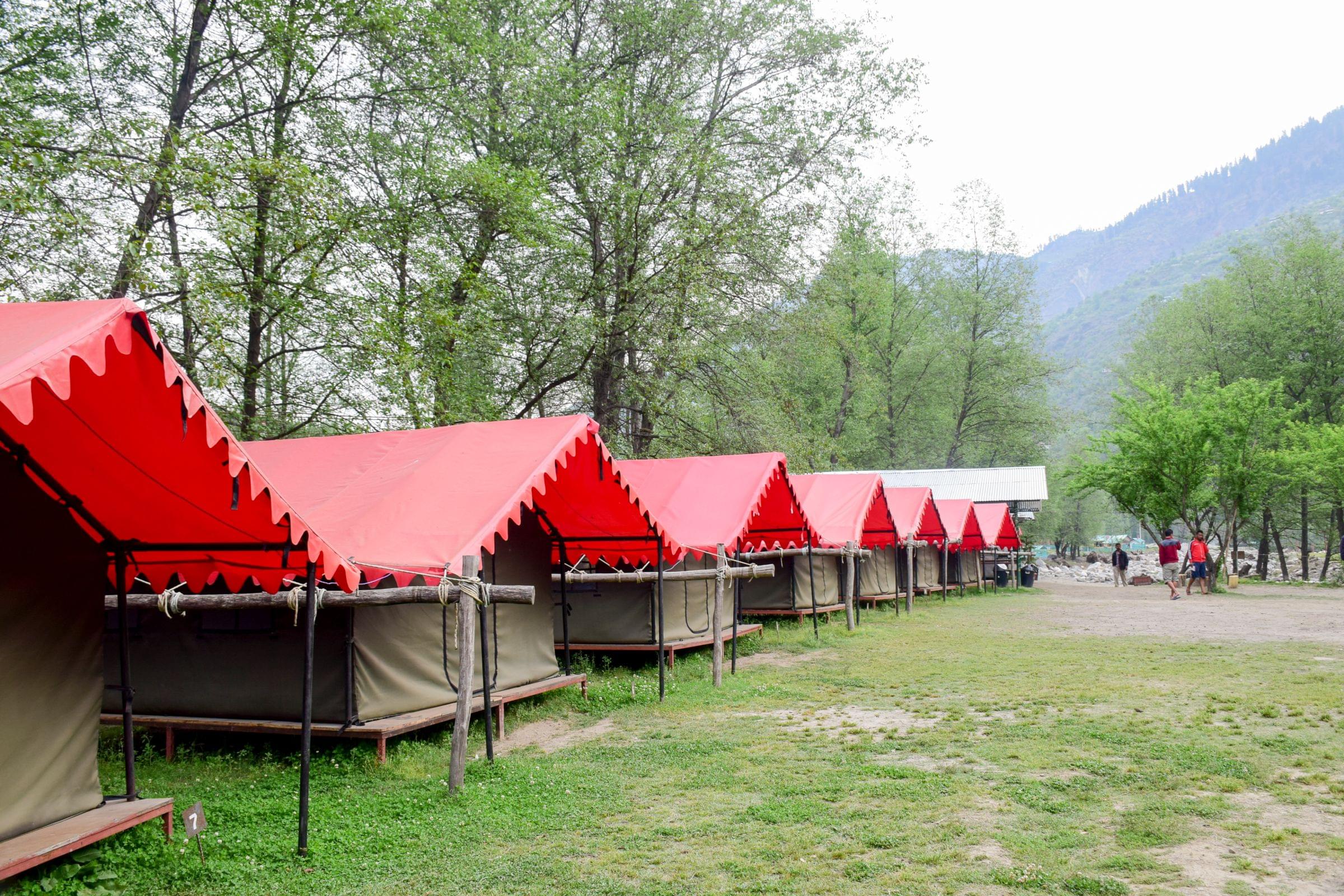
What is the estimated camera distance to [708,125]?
22.7 m

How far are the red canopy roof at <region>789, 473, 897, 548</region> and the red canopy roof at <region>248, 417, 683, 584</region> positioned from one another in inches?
296

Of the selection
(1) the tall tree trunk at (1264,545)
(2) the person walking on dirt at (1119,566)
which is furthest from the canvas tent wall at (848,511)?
(1) the tall tree trunk at (1264,545)

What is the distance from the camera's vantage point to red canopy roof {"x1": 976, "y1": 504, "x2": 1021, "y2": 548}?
3158 centimetres

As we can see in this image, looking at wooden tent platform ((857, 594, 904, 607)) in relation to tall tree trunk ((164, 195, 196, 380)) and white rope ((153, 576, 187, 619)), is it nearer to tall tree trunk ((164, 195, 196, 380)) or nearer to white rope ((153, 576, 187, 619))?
tall tree trunk ((164, 195, 196, 380))

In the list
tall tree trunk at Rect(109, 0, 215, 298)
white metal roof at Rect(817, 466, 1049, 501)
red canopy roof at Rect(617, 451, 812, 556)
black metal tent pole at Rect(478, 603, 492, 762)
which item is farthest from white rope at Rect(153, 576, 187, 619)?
white metal roof at Rect(817, 466, 1049, 501)

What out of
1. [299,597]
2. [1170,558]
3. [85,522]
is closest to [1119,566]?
[1170,558]

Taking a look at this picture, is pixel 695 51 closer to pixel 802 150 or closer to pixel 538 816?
pixel 802 150

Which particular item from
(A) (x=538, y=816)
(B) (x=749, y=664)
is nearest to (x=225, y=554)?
(A) (x=538, y=816)

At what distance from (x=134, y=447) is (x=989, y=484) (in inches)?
1500

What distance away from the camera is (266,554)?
5.95 m

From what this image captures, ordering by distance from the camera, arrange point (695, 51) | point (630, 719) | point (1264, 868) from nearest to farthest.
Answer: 1. point (1264, 868)
2. point (630, 719)
3. point (695, 51)

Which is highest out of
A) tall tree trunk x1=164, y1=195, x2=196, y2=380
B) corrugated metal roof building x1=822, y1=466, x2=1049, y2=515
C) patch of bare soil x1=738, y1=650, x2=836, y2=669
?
tall tree trunk x1=164, y1=195, x2=196, y2=380

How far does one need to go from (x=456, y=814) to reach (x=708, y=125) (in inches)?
788

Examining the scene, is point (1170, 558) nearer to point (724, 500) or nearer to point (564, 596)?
point (724, 500)
